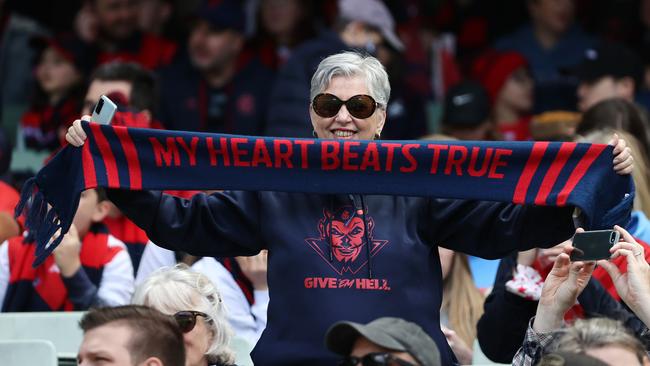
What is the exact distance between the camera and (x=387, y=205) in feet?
16.8

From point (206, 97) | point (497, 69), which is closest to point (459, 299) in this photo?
point (206, 97)

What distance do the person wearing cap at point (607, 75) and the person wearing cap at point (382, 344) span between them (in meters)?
4.59

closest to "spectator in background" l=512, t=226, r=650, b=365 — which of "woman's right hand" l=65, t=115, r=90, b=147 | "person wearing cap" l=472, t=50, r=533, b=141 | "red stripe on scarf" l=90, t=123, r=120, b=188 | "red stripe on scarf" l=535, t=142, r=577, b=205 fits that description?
"red stripe on scarf" l=535, t=142, r=577, b=205

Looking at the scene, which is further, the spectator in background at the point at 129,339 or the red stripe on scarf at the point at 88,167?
the red stripe on scarf at the point at 88,167

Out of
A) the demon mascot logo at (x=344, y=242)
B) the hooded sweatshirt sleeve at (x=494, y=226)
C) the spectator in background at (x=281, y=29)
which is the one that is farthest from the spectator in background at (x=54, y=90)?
the hooded sweatshirt sleeve at (x=494, y=226)

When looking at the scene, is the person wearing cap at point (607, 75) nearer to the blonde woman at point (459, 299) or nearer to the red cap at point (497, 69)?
the red cap at point (497, 69)

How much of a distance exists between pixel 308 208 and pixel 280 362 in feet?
1.84

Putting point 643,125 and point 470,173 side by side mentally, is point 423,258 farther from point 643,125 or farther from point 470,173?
point 643,125

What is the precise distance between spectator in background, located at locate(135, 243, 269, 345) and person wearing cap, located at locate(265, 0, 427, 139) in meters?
1.81

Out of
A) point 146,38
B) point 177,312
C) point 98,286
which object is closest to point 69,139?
point 177,312

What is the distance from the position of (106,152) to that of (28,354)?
3.09 feet

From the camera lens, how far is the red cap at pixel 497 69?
32.7ft

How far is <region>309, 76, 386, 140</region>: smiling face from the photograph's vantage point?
A: 5262 millimetres

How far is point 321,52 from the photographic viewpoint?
8453 mm
